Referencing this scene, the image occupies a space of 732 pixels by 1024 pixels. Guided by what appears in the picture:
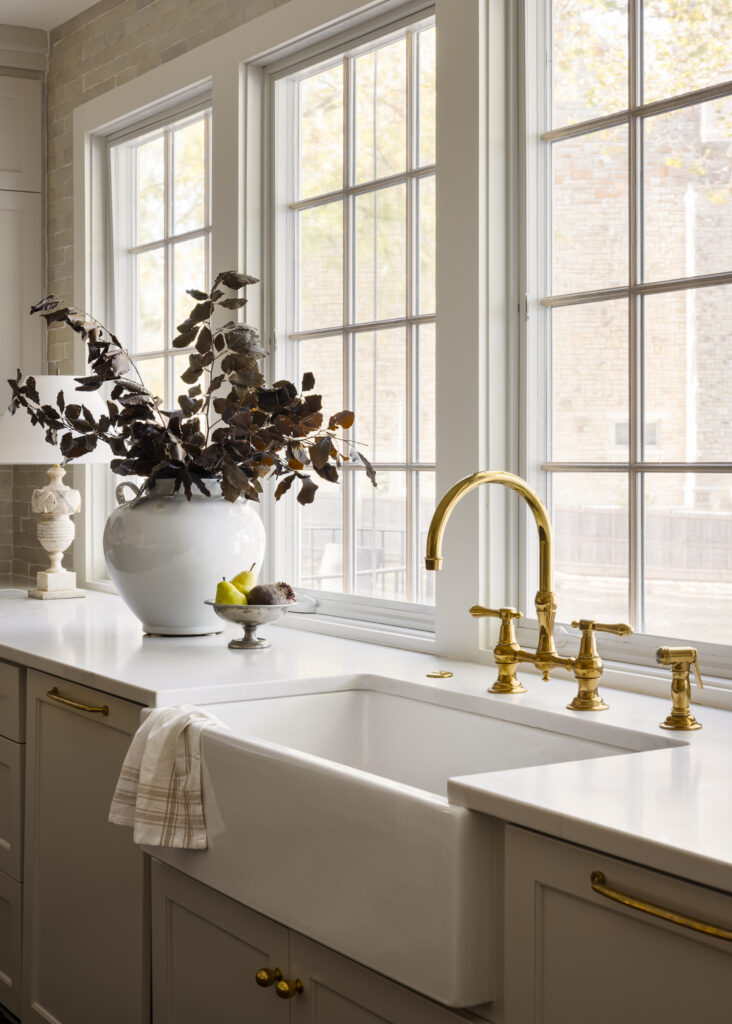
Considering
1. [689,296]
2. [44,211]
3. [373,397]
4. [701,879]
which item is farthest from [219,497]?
[44,211]

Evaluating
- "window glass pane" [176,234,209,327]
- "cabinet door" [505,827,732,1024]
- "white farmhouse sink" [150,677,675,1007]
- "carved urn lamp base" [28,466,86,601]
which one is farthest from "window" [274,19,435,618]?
"cabinet door" [505,827,732,1024]

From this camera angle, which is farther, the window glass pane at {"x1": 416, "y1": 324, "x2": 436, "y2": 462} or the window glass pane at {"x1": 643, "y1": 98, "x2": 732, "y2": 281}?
the window glass pane at {"x1": 416, "y1": 324, "x2": 436, "y2": 462}

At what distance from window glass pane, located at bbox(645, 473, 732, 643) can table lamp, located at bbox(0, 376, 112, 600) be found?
189 centimetres

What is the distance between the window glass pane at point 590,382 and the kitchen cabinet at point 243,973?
1.10m

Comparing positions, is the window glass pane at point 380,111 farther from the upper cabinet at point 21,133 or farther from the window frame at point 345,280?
the upper cabinet at point 21,133

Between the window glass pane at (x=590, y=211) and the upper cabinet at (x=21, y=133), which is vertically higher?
the upper cabinet at (x=21, y=133)

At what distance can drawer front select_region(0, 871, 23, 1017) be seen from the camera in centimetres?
262

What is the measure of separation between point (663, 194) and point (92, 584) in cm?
252

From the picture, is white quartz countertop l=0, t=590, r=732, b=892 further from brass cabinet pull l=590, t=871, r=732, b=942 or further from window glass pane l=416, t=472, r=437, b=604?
window glass pane l=416, t=472, r=437, b=604

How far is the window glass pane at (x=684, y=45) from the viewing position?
2.02 m

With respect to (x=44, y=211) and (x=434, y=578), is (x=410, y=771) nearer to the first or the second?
(x=434, y=578)

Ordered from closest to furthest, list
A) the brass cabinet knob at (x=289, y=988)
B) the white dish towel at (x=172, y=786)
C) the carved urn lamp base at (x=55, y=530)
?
the brass cabinet knob at (x=289, y=988), the white dish towel at (x=172, y=786), the carved urn lamp base at (x=55, y=530)

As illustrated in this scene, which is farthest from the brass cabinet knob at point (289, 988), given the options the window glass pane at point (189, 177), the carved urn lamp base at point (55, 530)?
the window glass pane at point (189, 177)

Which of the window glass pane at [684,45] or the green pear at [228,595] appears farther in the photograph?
the green pear at [228,595]
